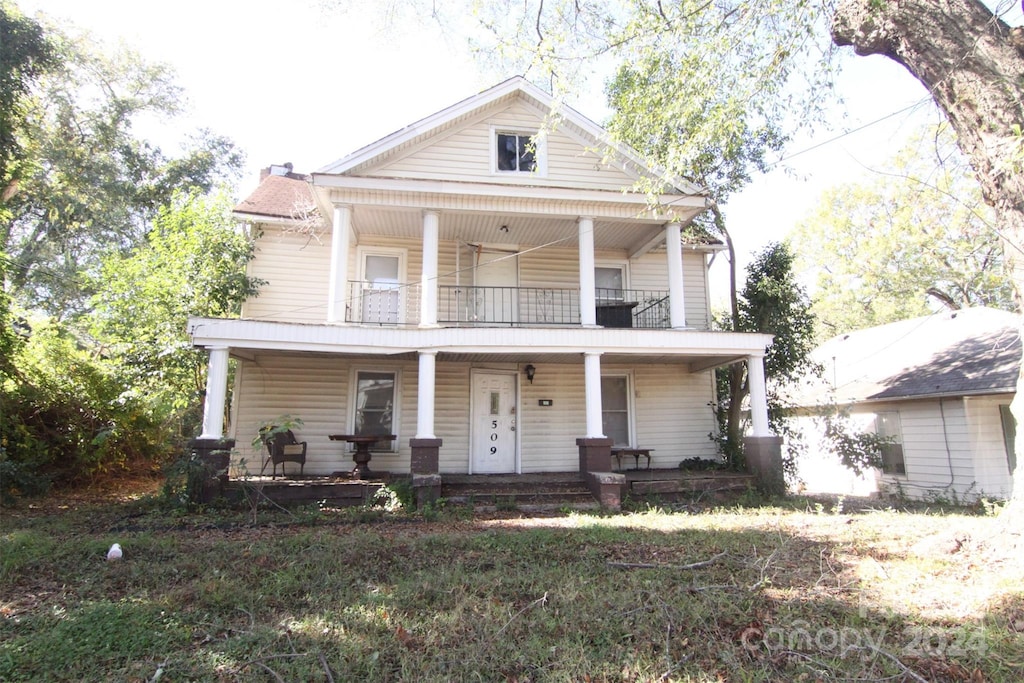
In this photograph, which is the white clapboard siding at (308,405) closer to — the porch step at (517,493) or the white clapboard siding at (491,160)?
the porch step at (517,493)

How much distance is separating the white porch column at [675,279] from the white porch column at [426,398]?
4740 mm

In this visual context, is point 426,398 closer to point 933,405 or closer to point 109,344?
point 109,344

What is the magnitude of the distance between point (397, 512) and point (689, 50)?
27.2 feet

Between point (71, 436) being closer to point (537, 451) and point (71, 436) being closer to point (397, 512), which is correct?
point (397, 512)

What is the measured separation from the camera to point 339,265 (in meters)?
9.99

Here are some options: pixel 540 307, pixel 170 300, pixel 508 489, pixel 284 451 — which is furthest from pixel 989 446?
pixel 170 300

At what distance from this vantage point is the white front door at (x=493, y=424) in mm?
11766

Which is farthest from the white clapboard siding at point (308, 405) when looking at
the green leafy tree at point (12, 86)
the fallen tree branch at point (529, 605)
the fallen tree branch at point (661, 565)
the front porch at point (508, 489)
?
the fallen tree branch at point (529, 605)

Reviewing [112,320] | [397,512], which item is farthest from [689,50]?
[112,320]

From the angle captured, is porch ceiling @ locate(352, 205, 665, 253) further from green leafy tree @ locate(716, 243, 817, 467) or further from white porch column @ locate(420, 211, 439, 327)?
green leafy tree @ locate(716, 243, 817, 467)

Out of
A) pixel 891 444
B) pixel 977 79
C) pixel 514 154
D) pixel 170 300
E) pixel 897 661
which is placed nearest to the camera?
pixel 897 661

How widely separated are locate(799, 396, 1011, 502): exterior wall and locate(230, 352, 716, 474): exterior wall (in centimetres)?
414

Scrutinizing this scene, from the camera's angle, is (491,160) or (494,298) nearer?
(491,160)

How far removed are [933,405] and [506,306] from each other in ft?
32.3
